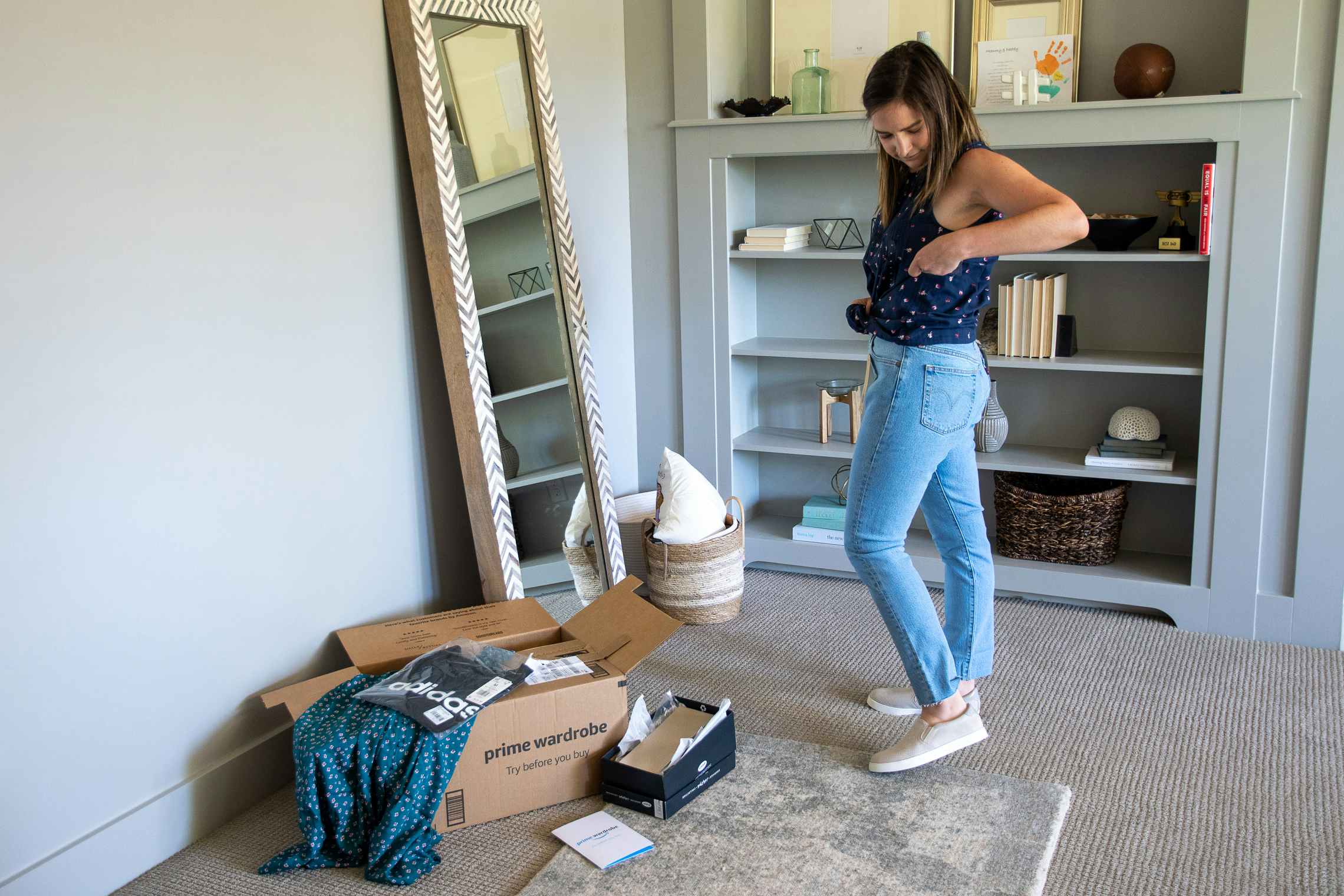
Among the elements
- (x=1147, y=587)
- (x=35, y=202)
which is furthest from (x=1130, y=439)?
(x=35, y=202)

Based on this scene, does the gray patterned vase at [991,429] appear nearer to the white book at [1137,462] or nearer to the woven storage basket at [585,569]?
the white book at [1137,462]

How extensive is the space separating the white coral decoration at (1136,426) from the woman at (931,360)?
1.00m

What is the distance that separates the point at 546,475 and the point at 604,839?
1.12 metres

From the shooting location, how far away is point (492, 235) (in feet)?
9.20

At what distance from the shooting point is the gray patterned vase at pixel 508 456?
2.83 meters

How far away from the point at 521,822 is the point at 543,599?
0.85m

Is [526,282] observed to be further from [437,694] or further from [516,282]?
[437,694]

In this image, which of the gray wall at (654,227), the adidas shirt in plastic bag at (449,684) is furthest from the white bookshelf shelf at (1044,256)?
the adidas shirt in plastic bag at (449,684)

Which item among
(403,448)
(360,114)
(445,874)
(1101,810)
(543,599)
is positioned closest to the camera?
(445,874)

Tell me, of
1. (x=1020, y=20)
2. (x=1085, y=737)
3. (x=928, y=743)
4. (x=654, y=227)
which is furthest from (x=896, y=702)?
(x=1020, y=20)

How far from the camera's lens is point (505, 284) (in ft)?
9.34

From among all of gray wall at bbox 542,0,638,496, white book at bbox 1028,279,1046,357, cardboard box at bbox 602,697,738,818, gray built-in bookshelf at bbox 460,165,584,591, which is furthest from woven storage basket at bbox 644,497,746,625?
white book at bbox 1028,279,1046,357

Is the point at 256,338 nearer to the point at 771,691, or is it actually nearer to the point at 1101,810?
the point at 771,691

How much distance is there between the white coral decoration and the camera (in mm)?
3186
